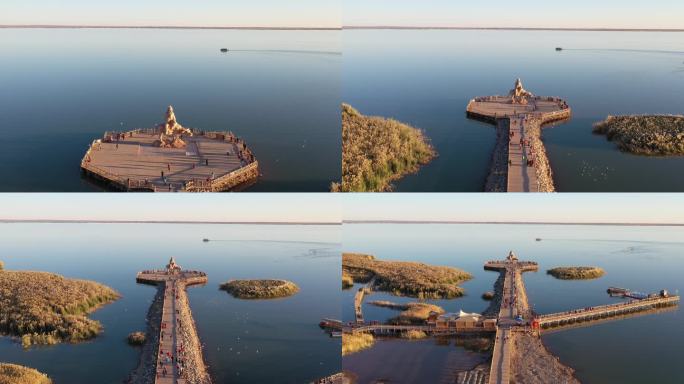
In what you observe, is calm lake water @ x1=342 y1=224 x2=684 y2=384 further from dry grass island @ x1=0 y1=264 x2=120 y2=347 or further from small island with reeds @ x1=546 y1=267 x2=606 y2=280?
dry grass island @ x1=0 y1=264 x2=120 y2=347

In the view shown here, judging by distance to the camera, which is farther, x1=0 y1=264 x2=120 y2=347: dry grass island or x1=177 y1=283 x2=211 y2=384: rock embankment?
x1=0 y1=264 x2=120 y2=347: dry grass island

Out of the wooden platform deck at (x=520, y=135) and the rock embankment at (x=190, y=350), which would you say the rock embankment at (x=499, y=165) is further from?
the rock embankment at (x=190, y=350)

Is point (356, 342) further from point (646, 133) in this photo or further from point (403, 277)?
point (646, 133)

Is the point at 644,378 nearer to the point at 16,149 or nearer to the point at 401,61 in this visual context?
the point at 16,149

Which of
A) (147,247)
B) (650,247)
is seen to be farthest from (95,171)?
(650,247)

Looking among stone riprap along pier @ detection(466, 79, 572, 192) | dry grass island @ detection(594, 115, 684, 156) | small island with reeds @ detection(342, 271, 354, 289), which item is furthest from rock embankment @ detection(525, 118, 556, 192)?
small island with reeds @ detection(342, 271, 354, 289)

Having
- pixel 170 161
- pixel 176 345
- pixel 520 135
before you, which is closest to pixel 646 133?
pixel 520 135
